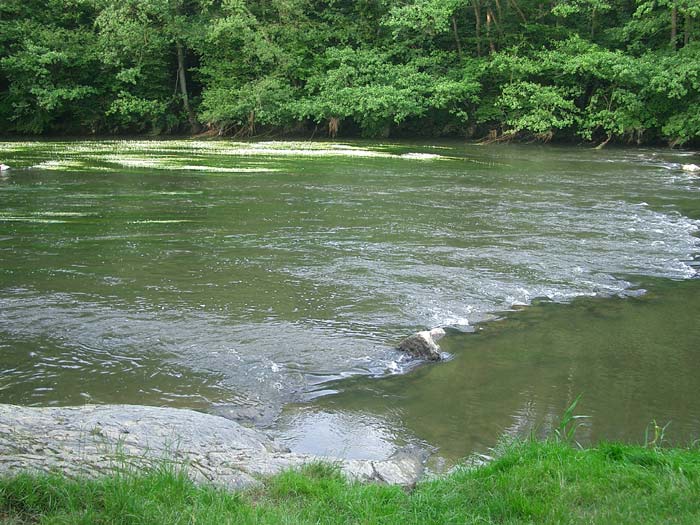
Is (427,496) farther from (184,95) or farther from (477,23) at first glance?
(184,95)

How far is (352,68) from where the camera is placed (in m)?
31.7

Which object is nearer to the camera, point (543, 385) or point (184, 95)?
point (543, 385)

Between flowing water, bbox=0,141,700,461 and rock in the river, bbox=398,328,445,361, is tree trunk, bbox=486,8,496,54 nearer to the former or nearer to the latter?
flowing water, bbox=0,141,700,461

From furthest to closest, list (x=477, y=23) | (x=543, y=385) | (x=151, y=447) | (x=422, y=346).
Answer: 1. (x=477, y=23)
2. (x=422, y=346)
3. (x=543, y=385)
4. (x=151, y=447)

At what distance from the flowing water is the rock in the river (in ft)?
0.51

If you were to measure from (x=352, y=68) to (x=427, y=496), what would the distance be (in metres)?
29.5

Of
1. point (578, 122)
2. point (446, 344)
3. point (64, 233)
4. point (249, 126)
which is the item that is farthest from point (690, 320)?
point (249, 126)

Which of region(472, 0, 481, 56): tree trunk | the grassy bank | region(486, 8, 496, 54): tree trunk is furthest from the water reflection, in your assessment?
region(472, 0, 481, 56): tree trunk

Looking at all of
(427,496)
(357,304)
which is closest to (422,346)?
(357,304)

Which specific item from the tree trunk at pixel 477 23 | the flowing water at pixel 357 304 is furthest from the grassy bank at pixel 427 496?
the tree trunk at pixel 477 23

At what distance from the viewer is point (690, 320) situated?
8195 mm

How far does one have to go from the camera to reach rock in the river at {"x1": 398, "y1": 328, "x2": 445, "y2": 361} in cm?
694

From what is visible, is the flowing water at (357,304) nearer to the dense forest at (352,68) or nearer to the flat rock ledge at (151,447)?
the flat rock ledge at (151,447)

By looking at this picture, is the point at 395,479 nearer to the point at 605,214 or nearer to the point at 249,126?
the point at 605,214
